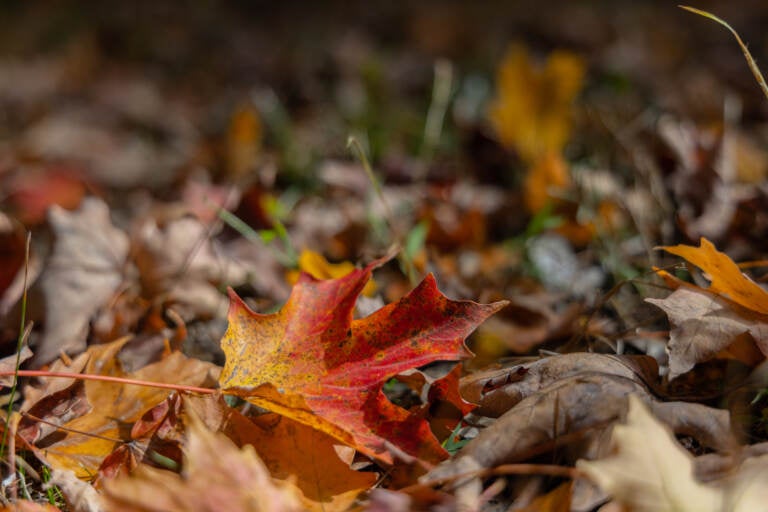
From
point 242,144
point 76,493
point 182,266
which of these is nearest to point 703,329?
point 76,493

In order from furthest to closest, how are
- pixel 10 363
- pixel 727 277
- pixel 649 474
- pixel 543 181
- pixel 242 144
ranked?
pixel 242 144, pixel 543 181, pixel 10 363, pixel 727 277, pixel 649 474

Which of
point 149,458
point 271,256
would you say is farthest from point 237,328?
point 271,256

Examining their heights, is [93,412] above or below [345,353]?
below

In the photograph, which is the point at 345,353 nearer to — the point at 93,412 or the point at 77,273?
the point at 93,412

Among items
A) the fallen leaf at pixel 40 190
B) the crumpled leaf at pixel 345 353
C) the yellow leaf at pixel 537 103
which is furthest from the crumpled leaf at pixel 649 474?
the fallen leaf at pixel 40 190

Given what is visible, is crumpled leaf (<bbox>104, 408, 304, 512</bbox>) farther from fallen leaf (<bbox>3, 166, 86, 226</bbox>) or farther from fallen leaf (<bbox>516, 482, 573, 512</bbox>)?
fallen leaf (<bbox>3, 166, 86, 226</bbox>)

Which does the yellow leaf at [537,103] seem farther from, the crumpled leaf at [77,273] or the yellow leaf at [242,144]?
the crumpled leaf at [77,273]

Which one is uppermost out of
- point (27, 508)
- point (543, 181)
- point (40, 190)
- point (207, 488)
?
point (207, 488)

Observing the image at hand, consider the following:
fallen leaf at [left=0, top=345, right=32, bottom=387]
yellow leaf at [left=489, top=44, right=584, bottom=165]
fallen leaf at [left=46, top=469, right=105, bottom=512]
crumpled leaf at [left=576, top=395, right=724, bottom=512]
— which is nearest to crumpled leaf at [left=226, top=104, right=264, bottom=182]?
yellow leaf at [left=489, top=44, right=584, bottom=165]

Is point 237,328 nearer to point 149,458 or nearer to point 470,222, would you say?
point 149,458
